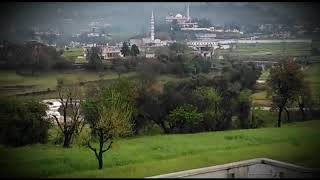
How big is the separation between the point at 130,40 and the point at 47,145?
2777mm

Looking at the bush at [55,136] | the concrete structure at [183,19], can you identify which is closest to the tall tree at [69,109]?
the bush at [55,136]

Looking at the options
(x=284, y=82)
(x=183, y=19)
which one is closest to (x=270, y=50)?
(x=284, y=82)

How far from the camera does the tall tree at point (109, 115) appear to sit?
7461mm

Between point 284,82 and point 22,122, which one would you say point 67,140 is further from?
point 284,82

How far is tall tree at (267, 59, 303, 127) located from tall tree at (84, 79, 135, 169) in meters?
3.27

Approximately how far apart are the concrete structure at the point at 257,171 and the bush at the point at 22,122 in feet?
14.0

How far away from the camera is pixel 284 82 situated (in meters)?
11.1

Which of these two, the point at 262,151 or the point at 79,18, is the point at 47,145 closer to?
the point at 79,18

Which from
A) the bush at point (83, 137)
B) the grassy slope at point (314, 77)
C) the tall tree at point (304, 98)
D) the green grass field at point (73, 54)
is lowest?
the bush at point (83, 137)

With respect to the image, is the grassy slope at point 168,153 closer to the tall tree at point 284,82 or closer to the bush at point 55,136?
the bush at point 55,136

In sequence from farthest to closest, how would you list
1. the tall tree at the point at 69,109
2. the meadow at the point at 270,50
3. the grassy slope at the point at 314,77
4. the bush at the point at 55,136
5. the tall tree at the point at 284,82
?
the tall tree at the point at 284,82 → the grassy slope at the point at 314,77 → the meadow at the point at 270,50 → the bush at the point at 55,136 → the tall tree at the point at 69,109

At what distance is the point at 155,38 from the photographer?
Answer: 1066 centimetres

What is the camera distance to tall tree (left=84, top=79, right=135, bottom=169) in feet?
24.5

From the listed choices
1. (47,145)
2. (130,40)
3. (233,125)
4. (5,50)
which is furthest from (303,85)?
(5,50)
